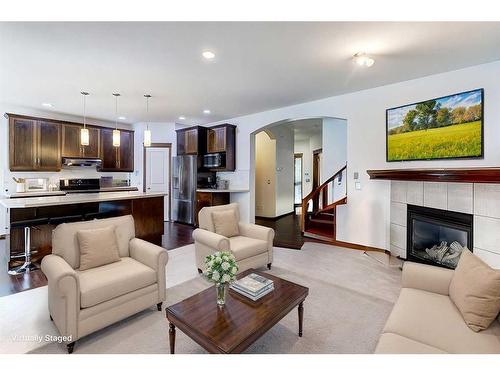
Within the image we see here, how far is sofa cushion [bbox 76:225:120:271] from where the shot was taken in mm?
2254

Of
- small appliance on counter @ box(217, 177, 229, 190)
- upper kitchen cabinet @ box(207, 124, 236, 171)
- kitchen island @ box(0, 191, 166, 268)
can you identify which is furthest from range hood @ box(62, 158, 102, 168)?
small appliance on counter @ box(217, 177, 229, 190)

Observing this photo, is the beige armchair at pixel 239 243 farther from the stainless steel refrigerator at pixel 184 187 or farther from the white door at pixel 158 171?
the white door at pixel 158 171

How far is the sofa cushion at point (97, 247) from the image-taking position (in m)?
2.25

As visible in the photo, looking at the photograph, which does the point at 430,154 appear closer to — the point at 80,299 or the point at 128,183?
the point at 80,299

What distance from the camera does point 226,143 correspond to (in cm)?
589

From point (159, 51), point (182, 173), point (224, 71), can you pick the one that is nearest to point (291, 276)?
point (224, 71)

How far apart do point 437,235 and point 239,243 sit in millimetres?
2681

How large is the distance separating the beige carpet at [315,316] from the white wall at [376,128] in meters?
0.77

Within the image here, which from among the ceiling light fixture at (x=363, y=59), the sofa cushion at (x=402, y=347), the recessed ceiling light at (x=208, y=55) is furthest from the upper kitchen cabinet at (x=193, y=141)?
the sofa cushion at (x=402, y=347)

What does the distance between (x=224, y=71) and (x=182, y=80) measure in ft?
2.43

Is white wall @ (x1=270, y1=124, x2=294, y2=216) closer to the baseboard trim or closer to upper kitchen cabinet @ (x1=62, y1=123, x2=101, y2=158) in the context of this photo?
the baseboard trim

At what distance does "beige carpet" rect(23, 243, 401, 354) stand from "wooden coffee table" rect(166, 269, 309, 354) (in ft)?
0.67

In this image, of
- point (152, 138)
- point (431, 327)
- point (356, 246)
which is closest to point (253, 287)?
point (431, 327)

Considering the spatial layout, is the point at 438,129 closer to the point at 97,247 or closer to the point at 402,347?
the point at 402,347
